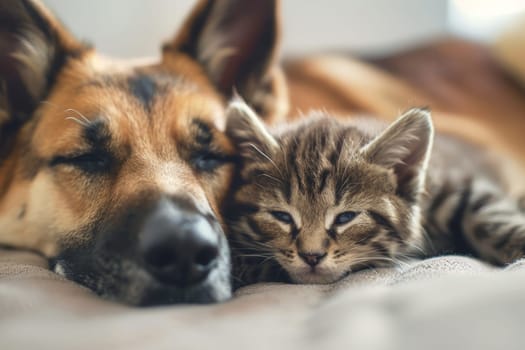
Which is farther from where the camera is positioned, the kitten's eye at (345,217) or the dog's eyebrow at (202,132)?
the dog's eyebrow at (202,132)

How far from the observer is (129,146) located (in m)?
1.22

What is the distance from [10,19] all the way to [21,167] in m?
0.37

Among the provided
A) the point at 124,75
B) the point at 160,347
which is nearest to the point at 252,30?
the point at 124,75

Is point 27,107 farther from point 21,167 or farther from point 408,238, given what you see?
point 408,238

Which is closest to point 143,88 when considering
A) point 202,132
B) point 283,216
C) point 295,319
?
point 202,132

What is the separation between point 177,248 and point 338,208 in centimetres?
37

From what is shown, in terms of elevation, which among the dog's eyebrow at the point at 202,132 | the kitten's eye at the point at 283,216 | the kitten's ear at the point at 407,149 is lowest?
the kitten's eye at the point at 283,216

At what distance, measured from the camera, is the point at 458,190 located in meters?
1.41

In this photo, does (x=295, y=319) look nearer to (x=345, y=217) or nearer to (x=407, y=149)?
(x=345, y=217)

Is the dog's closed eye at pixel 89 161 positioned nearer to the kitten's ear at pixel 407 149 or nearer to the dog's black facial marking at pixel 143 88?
the dog's black facial marking at pixel 143 88

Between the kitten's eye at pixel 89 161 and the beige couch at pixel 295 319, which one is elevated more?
the beige couch at pixel 295 319

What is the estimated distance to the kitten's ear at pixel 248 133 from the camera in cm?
126

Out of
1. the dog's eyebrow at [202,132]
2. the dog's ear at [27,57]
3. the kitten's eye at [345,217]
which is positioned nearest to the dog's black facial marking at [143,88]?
the dog's eyebrow at [202,132]

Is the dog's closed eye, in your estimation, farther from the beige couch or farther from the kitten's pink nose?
the kitten's pink nose
